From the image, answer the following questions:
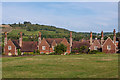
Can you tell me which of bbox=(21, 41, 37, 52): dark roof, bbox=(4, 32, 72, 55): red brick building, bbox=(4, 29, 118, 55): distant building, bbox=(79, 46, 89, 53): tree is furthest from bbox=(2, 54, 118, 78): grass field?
bbox=(21, 41, 37, 52): dark roof

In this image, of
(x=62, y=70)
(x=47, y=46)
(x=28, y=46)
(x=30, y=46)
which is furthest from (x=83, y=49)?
(x=62, y=70)

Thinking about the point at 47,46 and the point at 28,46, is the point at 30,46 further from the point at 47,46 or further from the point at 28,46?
the point at 47,46

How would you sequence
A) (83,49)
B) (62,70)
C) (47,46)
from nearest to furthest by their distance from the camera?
(62,70) → (83,49) → (47,46)


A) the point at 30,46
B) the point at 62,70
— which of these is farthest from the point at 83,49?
the point at 62,70

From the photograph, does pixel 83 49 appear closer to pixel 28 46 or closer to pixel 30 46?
pixel 30 46

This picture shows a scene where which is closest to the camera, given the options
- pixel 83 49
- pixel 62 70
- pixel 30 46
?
pixel 62 70

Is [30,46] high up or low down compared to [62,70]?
up

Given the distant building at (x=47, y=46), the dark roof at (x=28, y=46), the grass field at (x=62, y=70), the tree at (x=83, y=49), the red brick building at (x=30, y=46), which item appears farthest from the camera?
the dark roof at (x=28, y=46)

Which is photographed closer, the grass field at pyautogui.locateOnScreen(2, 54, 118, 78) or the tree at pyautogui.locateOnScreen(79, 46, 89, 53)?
the grass field at pyautogui.locateOnScreen(2, 54, 118, 78)

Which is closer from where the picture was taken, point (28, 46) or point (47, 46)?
point (47, 46)

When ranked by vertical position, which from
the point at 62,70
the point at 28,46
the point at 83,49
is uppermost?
the point at 28,46

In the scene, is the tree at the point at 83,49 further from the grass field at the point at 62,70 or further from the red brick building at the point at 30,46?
the grass field at the point at 62,70

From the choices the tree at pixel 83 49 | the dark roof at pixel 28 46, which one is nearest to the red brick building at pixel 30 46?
the dark roof at pixel 28 46

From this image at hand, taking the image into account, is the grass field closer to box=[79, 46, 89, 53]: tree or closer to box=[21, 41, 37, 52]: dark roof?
box=[79, 46, 89, 53]: tree
